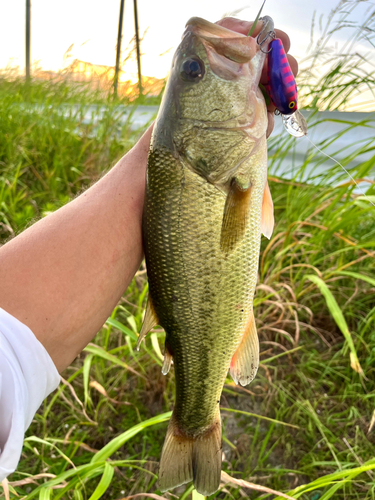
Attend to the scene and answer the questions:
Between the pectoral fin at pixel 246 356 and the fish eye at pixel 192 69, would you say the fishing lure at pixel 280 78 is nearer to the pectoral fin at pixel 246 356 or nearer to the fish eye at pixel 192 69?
the fish eye at pixel 192 69

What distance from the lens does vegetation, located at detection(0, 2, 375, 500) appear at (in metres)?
1.85

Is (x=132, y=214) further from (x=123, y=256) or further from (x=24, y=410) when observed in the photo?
(x=24, y=410)

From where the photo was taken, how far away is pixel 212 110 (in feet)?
4.06

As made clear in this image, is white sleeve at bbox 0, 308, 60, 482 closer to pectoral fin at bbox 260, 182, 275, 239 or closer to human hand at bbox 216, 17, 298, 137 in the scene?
pectoral fin at bbox 260, 182, 275, 239

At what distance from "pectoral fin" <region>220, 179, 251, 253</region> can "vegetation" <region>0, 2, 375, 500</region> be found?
2.89 feet

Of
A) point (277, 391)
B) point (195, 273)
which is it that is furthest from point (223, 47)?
point (277, 391)

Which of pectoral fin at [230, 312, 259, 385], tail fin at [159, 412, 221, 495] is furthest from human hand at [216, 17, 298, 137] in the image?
tail fin at [159, 412, 221, 495]

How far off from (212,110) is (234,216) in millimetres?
363

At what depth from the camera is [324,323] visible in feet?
8.30

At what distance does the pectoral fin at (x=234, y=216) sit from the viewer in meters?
1.19

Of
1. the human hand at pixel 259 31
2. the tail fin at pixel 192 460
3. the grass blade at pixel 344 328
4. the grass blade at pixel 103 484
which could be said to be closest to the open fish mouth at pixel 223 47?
the human hand at pixel 259 31

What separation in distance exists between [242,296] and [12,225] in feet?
7.50

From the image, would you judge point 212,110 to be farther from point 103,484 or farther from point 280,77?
point 103,484

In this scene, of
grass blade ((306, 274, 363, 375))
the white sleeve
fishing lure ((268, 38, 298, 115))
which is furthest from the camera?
grass blade ((306, 274, 363, 375))
